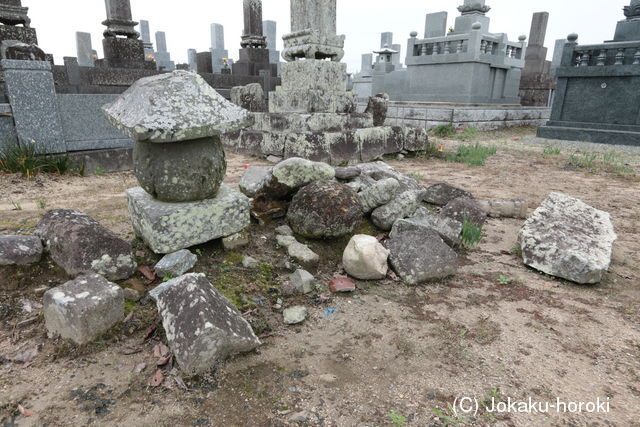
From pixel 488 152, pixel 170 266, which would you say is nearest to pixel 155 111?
pixel 170 266

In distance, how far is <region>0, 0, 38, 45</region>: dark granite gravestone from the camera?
6.30m

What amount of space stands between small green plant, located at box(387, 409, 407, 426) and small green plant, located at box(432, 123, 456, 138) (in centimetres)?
923

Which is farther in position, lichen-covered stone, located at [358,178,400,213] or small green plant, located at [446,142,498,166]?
small green plant, located at [446,142,498,166]

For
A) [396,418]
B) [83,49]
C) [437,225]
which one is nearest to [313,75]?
[437,225]

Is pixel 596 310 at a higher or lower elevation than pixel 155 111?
lower

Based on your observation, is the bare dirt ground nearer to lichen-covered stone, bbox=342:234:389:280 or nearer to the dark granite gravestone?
lichen-covered stone, bbox=342:234:389:280

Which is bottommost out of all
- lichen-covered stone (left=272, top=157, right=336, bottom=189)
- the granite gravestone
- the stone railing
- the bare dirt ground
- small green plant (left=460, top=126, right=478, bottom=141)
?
the bare dirt ground

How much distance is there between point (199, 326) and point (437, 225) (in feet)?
7.05

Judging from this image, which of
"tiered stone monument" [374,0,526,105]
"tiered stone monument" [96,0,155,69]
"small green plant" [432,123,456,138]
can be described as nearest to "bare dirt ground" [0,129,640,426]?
"small green plant" [432,123,456,138]

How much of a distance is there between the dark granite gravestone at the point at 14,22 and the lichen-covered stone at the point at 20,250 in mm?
6101

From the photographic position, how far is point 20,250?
226cm

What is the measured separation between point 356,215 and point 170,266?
1378mm

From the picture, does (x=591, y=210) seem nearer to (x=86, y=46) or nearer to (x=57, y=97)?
(x=57, y=97)

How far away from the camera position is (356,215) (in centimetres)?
290
